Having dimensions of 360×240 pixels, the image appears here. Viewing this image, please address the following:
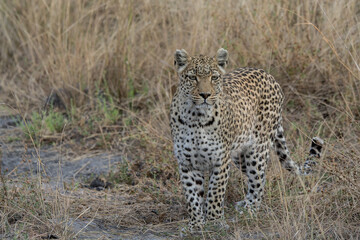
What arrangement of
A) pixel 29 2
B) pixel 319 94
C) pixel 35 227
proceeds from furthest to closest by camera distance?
pixel 29 2 < pixel 319 94 < pixel 35 227

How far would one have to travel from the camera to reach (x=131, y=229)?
537cm

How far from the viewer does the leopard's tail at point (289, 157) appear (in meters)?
5.53

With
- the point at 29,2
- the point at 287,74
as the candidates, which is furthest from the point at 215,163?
the point at 29,2

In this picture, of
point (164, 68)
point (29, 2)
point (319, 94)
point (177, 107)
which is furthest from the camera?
point (29, 2)

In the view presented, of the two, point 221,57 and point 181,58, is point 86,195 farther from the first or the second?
point 221,57

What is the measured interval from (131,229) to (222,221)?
79 cm

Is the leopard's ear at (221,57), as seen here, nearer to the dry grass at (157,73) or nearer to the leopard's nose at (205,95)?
the leopard's nose at (205,95)

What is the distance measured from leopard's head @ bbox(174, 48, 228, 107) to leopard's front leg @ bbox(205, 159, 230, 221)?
631 mm

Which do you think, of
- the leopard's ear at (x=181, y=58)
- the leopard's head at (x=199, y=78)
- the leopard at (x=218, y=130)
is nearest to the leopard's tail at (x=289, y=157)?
the leopard at (x=218, y=130)

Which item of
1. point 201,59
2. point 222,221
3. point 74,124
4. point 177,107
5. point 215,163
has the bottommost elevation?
point 74,124

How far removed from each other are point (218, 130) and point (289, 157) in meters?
1.16

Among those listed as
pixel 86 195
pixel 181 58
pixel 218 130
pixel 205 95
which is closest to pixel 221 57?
pixel 181 58

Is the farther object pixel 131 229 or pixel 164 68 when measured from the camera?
pixel 164 68

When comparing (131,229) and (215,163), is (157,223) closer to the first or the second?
(131,229)
